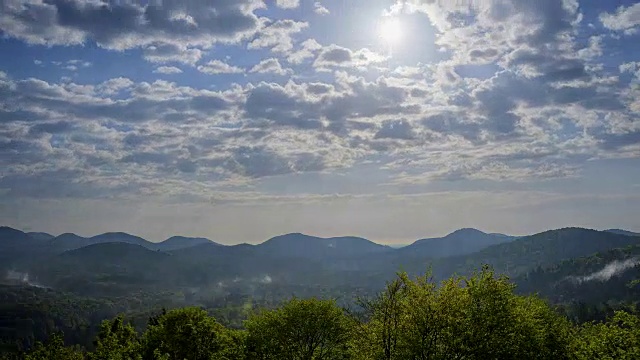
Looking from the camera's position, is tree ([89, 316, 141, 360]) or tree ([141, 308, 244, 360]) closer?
tree ([89, 316, 141, 360])

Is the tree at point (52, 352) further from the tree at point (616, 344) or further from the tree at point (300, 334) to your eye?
the tree at point (616, 344)

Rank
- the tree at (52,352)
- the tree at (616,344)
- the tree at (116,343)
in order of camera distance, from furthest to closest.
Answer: the tree at (52,352)
the tree at (616,344)
the tree at (116,343)

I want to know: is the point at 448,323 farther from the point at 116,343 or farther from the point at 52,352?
the point at 52,352

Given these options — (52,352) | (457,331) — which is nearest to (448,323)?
(457,331)

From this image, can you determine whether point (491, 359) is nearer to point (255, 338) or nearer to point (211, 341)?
point (255, 338)

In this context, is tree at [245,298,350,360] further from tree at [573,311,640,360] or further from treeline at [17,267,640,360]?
tree at [573,311,640,360]

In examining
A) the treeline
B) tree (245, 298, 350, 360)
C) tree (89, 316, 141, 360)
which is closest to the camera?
tree (89, 316, 141, 360)

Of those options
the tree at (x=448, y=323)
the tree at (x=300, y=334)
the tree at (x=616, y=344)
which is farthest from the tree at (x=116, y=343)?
the tree at (x=616, y=344)

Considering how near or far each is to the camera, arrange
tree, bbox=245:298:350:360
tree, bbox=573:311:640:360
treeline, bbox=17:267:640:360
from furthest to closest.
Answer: tree, bbox=245:298:350:360
treeline, bbox=17:267:640:360
tree, bbox=573:311:640:360

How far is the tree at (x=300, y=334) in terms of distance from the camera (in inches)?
2662

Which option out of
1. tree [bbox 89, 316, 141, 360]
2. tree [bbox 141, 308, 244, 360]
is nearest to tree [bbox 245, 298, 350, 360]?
tree [bbox 141, 308, 244, 360]

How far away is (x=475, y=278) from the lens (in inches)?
2080

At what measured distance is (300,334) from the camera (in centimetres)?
6888

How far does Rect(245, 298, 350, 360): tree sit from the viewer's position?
67.6 metres
